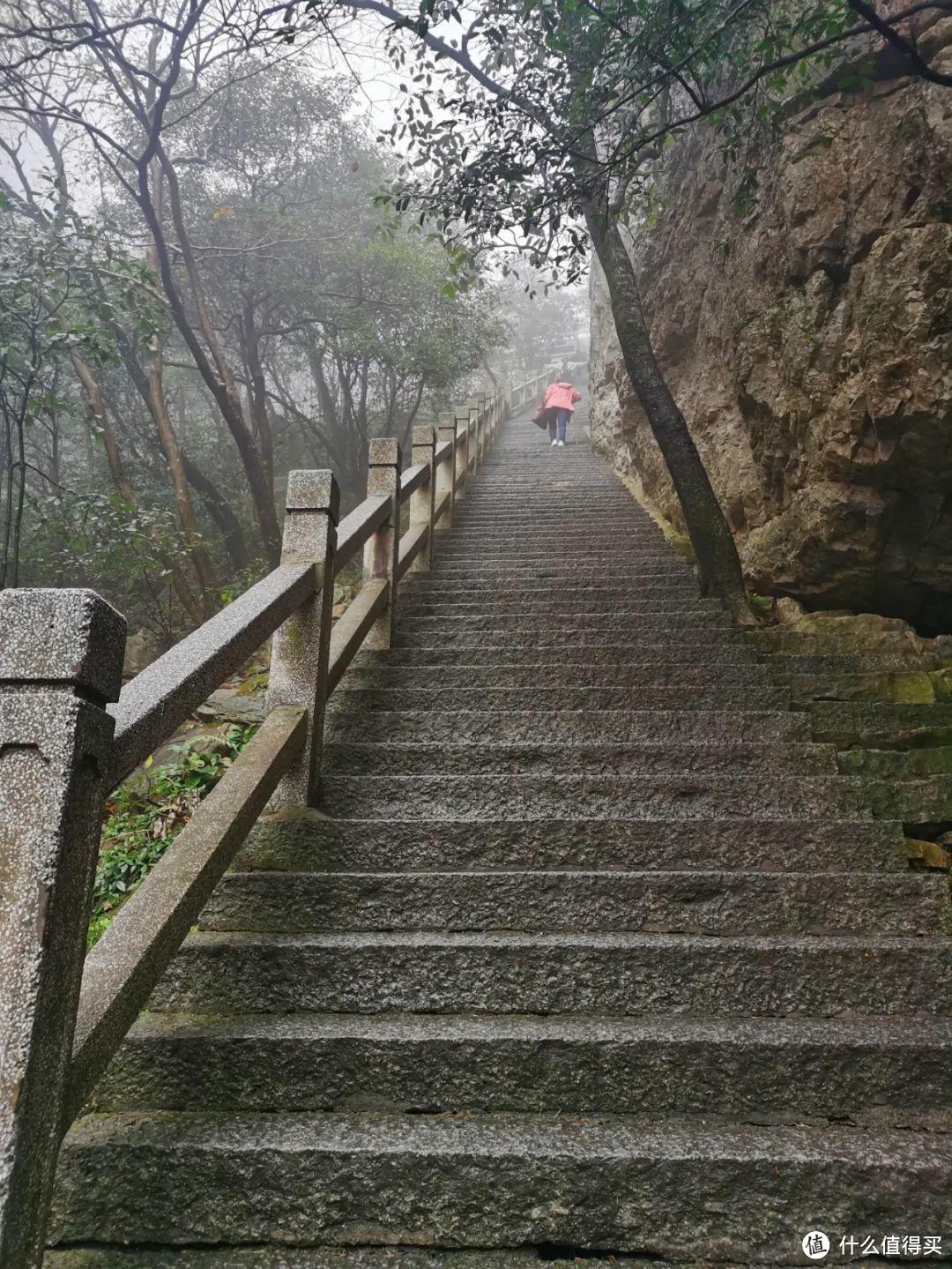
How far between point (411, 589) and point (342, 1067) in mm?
4161

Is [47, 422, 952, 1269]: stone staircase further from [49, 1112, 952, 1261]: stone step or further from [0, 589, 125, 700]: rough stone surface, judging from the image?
[0, 589, 125, 700]: rough stone surface

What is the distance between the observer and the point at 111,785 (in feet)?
4.72

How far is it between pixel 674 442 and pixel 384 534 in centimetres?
266

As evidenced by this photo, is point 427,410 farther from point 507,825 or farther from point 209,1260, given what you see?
point 209,1260

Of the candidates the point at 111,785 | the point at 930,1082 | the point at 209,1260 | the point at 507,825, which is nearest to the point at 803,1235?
the point at 930,1082

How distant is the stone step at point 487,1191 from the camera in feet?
5.56

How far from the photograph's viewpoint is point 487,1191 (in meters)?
1.74

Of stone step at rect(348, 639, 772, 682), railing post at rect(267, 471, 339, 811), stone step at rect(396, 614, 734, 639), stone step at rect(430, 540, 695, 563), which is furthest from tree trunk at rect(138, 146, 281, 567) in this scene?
railing post at rect(267, 471, 339, 811)

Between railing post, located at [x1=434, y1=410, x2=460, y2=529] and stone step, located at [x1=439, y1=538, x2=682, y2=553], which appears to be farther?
railing post, located at [x1=434, y1=410, x2=460, y2=529]

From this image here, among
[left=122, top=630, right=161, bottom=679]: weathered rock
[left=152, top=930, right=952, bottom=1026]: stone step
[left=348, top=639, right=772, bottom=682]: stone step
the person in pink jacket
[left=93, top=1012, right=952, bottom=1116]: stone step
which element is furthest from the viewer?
the person in pink jacket

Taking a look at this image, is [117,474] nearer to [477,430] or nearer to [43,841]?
[477,430]

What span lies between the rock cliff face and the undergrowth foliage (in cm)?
423

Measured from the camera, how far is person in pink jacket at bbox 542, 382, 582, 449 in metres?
15.8

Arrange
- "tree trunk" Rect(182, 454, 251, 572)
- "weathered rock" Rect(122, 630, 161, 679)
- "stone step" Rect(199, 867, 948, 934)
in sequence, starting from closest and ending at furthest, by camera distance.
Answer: "stone step" Rect(199, 867, 948, 934)
"weathered rock" Rect(122, 630, 161, 679)
"tree trunk" Rect(182, 454, 251, 572)
